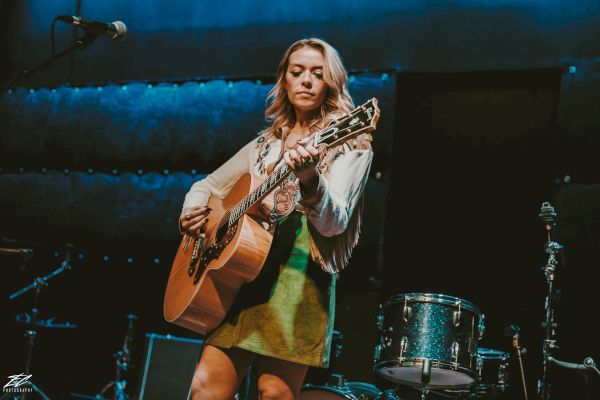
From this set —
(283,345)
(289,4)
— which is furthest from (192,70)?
(283,345)

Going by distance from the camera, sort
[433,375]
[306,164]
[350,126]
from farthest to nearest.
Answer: [433,375]
[350,126]
[306,164]

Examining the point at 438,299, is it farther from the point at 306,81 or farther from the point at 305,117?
the point at 306,81

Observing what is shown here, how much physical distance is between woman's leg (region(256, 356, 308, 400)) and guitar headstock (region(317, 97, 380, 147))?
0.85 m

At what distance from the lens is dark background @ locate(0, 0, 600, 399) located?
5.13 metres

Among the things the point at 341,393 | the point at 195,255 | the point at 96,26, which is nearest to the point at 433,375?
the point at 341,393

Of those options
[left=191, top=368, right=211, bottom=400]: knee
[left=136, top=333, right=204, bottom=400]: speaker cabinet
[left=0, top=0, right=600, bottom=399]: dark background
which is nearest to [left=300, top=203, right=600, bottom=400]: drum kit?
[left=0, top=0, right=600, bottom=399]: dark background

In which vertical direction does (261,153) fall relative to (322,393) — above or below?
above

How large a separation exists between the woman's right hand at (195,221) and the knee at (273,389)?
0.84 metres

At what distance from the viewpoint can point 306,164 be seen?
248 cm

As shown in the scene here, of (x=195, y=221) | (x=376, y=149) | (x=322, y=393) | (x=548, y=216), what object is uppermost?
(x=376, y=149)

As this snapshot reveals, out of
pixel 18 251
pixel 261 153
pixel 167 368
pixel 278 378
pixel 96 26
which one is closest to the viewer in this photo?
pixel 278 378

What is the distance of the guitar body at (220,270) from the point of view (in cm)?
274

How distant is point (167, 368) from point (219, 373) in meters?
2.62

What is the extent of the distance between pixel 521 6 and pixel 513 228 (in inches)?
64.1
